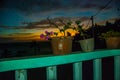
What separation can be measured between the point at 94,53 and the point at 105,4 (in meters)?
0.74

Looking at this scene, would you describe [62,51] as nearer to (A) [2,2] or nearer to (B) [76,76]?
(B) [76,76]

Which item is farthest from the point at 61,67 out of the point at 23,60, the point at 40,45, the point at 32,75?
the point at 23,60

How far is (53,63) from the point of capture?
1.78 metres

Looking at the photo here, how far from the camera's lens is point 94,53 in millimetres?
1992

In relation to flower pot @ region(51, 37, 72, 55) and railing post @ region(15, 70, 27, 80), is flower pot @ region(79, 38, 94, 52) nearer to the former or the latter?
flower pot @ region(51, 37, 72, 55)

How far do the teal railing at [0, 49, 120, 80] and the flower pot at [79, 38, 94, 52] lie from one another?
0.04m

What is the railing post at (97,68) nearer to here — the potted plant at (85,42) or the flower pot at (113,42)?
the potted plant at (85,42)

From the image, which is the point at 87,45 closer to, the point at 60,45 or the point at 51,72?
the point at 60,45

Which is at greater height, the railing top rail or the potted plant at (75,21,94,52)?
the potted plant at (75,21,94,52)

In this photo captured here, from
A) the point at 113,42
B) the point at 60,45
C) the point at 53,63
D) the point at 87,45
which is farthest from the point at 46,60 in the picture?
the point at 113,42

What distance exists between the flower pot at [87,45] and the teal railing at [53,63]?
44 millimetres

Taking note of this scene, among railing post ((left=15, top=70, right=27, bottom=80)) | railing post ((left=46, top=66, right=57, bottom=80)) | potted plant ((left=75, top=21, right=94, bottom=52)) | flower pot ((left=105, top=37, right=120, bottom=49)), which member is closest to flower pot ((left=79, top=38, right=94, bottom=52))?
potted plant ((left=75, top=21, right=94, bottom=52))

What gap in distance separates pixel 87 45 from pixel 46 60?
43cm

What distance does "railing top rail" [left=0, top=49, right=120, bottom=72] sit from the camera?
1.58m
